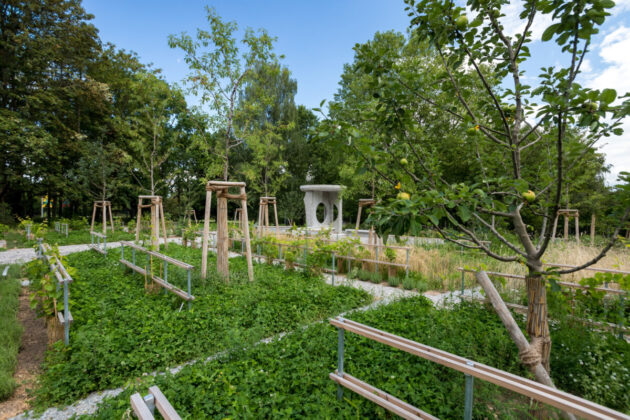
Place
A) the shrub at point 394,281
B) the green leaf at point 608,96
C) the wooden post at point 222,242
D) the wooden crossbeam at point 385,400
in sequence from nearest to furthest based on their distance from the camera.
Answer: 1. the green leaf at point 608,96
2. the wooden crossbeam at point 385,400
3. the wooden post at point 222,242
4. the shrub at point 394,281

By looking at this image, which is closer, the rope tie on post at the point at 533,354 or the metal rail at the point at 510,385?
the metal rail at the point at 510,385

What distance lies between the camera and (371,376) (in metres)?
2.65

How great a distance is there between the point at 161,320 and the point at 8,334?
170 cm

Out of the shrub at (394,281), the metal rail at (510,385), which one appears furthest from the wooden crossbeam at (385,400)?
the shrub at (394,281)

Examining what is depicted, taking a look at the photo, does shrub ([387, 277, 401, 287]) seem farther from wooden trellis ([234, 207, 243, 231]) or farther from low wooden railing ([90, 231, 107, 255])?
low wooden railing ([90, 231, 107, 255])

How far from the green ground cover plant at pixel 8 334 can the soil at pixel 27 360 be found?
0.31ft

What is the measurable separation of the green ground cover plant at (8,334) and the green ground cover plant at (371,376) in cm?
118

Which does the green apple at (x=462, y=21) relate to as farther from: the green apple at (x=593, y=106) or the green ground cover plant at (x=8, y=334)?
the green ground cover plant at (x=8, y=334)

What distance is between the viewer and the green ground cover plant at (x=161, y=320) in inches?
116

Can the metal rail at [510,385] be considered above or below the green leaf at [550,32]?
below

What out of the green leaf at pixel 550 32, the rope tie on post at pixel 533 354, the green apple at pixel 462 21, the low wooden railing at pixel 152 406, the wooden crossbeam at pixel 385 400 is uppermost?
the green apple at pixel 462 21

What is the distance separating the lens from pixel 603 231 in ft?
43.4

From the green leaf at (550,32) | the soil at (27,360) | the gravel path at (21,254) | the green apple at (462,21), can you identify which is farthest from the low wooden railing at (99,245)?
the green leaf at (550,32)

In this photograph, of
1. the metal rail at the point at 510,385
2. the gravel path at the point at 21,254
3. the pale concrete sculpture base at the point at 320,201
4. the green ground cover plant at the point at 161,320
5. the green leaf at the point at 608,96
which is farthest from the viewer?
the pale concrete sculpture base at the point at 320,201
